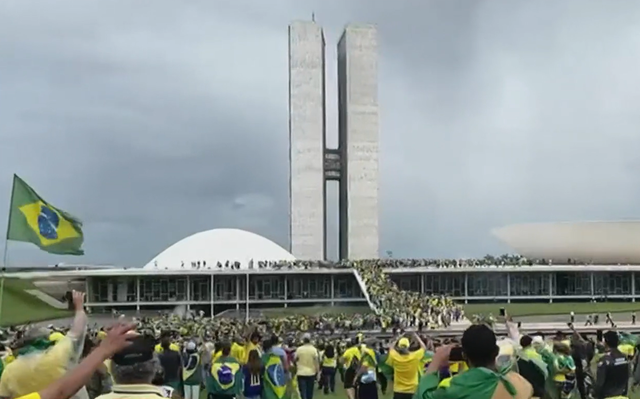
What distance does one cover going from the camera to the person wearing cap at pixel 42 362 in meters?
4.57

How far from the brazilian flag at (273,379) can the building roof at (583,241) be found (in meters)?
55.3

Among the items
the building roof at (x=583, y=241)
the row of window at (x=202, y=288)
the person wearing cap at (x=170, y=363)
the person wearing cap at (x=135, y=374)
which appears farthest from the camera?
the building roof at (x=583, y=241)

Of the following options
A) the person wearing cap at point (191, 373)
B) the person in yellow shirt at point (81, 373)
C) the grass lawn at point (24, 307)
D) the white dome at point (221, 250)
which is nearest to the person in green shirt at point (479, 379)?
the person in yellow shirt at point (81, 373)

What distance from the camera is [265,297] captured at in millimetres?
47812

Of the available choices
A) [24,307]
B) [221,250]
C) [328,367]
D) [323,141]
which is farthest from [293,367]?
[323,141]

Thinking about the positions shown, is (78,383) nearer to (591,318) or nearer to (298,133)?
(591,318)

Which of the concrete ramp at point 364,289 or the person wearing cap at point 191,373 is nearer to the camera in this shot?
the person wearing cap at point 191,373

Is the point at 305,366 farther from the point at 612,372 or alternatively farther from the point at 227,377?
the point at 612,372

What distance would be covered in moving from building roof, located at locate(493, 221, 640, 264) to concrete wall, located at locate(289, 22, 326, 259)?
56.8 feet

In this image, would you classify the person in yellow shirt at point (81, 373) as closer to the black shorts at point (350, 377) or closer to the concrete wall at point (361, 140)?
the black shorts at point (350, 377)

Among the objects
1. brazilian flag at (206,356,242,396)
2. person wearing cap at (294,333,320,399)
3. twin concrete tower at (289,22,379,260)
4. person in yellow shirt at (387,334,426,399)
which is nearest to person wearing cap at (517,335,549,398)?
person in yellow shirt at (387,334,426,399)

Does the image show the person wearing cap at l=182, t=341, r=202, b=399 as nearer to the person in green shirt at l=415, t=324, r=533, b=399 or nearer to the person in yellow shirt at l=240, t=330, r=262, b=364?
the person in yellow shirt at l=240, t=330, r=262, b=364

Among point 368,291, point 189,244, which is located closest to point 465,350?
point 368,291

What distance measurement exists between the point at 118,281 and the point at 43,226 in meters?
39.1
